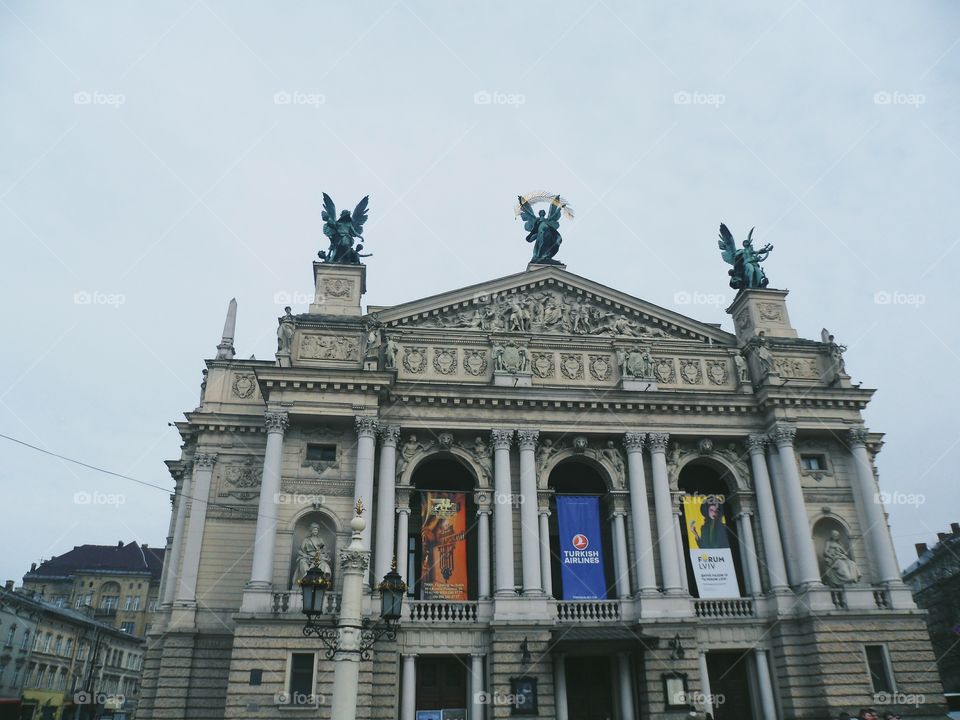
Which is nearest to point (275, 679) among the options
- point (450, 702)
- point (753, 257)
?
point (450, 702)

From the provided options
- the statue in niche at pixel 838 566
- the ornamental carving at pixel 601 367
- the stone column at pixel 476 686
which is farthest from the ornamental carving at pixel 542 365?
the statue in niche at pixel 838 566

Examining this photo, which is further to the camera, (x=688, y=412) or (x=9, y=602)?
(x=9, y=602)

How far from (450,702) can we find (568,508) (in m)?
9.08

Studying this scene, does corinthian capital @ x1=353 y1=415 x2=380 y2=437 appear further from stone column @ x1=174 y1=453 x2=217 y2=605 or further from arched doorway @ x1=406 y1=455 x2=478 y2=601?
stone column @ x1=174 y1=453 x2=217 y2=605

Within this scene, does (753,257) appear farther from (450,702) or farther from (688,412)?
(450,702)

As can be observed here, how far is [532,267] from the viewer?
1480 inches

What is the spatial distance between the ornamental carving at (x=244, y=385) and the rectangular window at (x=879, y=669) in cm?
2801

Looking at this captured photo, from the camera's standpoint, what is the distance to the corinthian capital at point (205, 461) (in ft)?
106

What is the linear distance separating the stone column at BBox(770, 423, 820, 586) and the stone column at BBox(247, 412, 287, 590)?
70.2ft

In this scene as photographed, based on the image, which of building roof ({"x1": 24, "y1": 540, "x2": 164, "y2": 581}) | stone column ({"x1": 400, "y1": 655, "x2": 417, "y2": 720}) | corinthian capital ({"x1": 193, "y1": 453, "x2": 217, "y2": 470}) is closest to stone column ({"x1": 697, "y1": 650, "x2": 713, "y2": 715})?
stone column ({"x1": 400, "y1": 655, "x2": 417, "y2": 720})

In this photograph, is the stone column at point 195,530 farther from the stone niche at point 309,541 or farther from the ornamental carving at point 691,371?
the ornamental carving at point 691,371

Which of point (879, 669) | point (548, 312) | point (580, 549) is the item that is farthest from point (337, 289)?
point (879, 669)

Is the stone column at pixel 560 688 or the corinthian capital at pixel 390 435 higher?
the corinthian capital at pixel 390 435

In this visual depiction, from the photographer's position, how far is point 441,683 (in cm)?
2877
